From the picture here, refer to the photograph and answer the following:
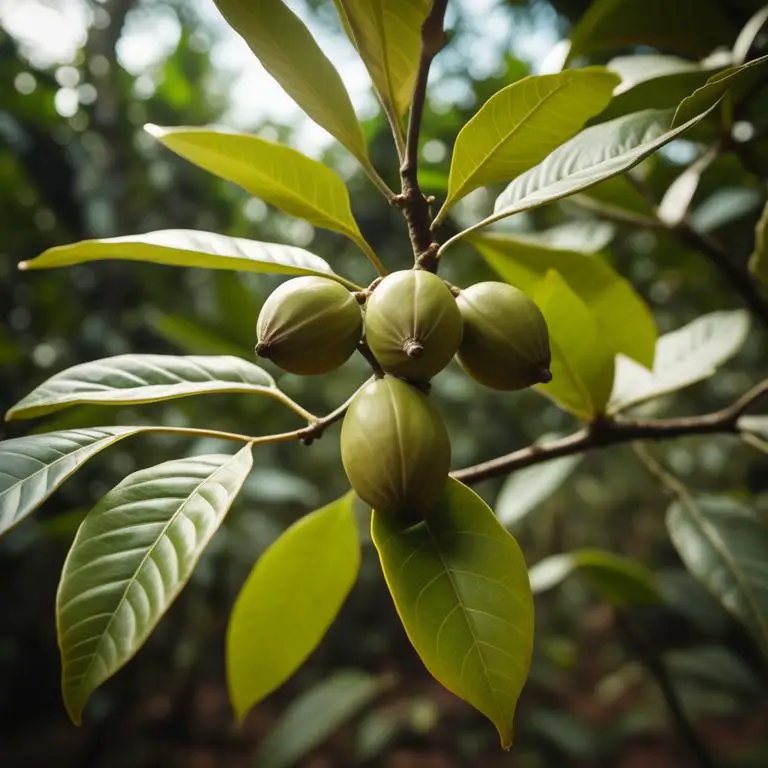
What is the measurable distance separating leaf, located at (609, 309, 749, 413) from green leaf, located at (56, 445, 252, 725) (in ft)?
1.60

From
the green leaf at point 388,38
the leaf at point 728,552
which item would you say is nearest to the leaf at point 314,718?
the leaf at point 728,552

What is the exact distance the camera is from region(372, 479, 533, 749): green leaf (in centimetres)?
40

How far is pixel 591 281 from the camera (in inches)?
26.9

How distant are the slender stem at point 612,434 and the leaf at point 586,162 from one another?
0.22 m

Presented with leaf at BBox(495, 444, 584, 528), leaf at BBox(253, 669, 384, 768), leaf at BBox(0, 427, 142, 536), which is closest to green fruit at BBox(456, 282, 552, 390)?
leaf at BBox(0, 427, 142, 536)

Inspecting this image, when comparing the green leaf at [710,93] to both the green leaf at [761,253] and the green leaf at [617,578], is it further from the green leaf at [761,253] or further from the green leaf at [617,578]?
the green leaf at [617,578]

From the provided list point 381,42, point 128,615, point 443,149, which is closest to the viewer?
point 128,615

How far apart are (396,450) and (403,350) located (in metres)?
0.07

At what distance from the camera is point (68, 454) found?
1.42 ft

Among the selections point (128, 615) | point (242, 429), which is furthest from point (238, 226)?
point (128, 615)

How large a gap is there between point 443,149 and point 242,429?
2.69ft

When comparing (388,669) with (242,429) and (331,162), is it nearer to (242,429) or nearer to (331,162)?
(242,429)

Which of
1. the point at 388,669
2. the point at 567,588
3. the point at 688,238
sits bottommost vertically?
the point at 567,588

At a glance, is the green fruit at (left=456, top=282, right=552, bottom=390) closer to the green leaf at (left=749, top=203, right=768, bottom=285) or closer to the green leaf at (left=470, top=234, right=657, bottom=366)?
the green leaf at (left=470, top=234, right=657, bottom=366)
